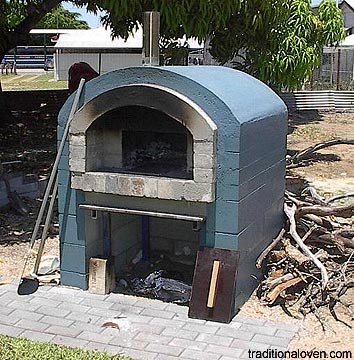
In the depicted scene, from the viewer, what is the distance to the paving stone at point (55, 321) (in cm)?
544

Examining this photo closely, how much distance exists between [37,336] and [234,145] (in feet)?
7.37

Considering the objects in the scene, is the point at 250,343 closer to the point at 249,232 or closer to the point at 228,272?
the point at 228,272

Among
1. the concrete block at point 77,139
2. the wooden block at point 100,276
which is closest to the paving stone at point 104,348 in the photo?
the wooden block at point 100,276

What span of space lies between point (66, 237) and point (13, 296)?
73 centimetres

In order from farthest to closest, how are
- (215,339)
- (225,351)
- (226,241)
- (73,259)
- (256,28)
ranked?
(256,28), (73,259), (226,241), (215,339), (225,351)

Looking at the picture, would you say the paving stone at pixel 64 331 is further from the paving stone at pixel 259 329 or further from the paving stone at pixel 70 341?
the paving stone at pixel 259 329

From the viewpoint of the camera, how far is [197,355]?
4.88 meters

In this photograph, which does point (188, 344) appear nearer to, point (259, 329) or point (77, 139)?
point (259, 329)

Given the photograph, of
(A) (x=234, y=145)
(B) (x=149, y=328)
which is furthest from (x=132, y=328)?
(A) (x=234, y=145)

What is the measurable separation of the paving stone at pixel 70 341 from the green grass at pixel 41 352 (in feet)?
0.34

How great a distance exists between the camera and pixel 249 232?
5.84 m

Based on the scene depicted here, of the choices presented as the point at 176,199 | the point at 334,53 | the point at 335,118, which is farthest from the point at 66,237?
the point at 334,53

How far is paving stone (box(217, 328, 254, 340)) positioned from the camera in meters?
5.19

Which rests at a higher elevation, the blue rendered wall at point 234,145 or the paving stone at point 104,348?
the blue rendered wall at point 234,145
